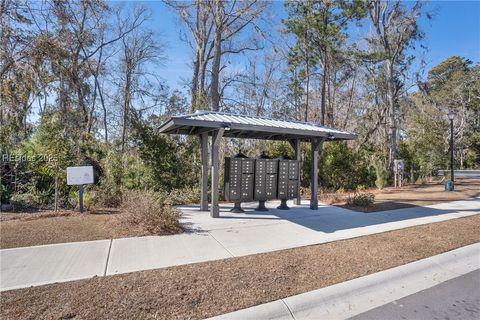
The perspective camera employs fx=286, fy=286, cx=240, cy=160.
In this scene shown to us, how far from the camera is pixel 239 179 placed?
25.1ft

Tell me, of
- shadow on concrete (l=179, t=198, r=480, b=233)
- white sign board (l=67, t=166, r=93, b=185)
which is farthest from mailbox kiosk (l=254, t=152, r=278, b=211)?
white sign board (l=67, t=166, r=93, b=185)

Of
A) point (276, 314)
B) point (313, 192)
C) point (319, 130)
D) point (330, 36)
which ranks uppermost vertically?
point (330, 36)

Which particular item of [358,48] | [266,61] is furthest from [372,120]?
[266,61]

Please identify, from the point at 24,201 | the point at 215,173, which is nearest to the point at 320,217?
the point at 215,173

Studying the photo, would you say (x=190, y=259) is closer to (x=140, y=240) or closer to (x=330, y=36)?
(x=140, y=240)

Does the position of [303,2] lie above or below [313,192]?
above

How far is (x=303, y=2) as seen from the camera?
1672cm

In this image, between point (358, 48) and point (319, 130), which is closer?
point (319, 130)

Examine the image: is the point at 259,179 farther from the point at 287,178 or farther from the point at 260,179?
the point at 287,178

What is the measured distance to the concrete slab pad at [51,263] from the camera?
355cm

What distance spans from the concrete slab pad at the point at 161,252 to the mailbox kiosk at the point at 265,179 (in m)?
2.63

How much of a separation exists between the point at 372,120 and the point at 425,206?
17.2 metres

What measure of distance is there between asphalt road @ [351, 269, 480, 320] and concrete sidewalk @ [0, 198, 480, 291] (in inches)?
77.5

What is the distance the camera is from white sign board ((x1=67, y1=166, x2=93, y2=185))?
7.07 metres
